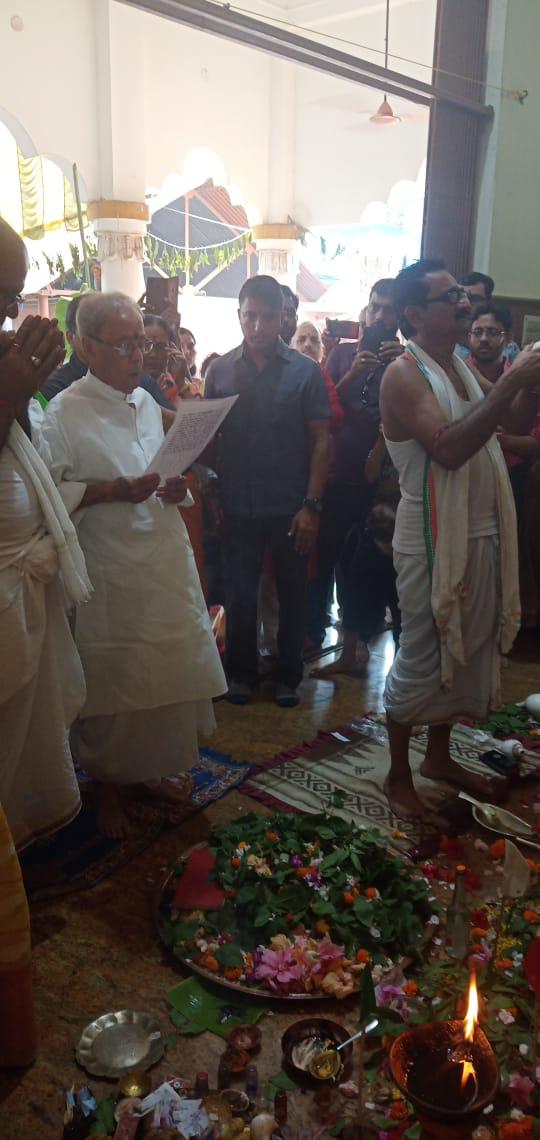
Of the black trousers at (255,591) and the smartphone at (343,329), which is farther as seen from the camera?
the smartphone at (343,329)

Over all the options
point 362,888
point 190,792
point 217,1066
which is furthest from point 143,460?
point 217,1066

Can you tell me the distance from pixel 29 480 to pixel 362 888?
151 cm

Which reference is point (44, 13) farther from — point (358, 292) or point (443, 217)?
point (443, 217)

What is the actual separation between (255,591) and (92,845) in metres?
1.59

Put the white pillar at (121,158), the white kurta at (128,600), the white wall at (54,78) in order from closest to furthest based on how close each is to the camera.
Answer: the white kurta at (128,600), the white wall at (54,78), the white pillar at (121,158)

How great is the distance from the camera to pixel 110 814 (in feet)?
9.57

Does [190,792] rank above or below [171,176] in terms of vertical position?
below

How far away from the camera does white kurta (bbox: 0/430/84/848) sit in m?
2.23

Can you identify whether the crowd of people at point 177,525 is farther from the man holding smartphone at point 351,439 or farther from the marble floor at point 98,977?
the marble floor at point 98,977

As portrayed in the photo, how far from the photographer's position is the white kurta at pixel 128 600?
2727mm

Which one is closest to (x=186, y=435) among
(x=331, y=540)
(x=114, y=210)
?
(x=331, y=540)

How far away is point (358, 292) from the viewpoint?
15.5 metres

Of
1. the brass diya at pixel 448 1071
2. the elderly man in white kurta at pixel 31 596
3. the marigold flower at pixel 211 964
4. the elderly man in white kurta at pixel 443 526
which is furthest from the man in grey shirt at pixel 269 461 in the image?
the brass diya at pixel 448 1071

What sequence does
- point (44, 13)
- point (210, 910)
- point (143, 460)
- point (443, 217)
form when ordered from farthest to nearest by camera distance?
point (44, 13) < point (443, 217) < point (143, 460) < point (210, 910)
